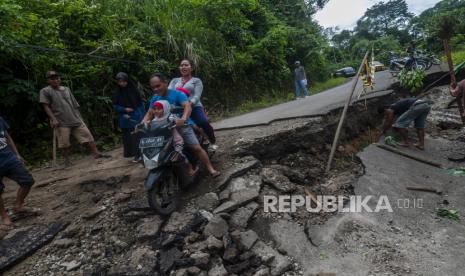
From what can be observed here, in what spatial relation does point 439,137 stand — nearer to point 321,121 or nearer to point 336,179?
point 321,121

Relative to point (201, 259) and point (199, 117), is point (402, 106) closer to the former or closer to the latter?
point (199, 117)

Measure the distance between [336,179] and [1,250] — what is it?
14.9ft

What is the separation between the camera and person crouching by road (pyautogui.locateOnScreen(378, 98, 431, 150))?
650cm

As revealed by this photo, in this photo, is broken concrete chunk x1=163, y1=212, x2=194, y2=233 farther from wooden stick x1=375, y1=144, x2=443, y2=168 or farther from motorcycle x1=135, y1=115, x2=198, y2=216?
wooden stick x1=375, y1=144, x2=443, y2=168

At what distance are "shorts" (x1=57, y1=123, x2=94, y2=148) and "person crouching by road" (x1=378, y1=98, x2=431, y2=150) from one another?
6.06 meters

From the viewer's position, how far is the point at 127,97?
4922 mm

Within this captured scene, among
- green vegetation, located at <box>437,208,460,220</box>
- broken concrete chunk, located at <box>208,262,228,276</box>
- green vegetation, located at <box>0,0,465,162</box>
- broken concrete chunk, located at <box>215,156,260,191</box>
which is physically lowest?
green vegetation, located at <box>437,208,460,220</box>

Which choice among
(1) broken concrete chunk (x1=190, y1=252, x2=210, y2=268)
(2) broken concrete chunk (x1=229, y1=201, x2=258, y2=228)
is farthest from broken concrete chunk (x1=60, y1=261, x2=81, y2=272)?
(2) broken concrete chunk (x1=229, y1=201, x2=258, y2=228)

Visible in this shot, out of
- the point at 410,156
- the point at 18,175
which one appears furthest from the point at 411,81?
the point at 18,175

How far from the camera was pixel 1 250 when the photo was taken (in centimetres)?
321

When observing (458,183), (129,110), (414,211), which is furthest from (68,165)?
(458,183)

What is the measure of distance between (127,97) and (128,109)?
213 mm

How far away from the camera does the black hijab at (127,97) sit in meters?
4.88

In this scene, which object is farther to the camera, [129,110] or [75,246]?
[129,110]
